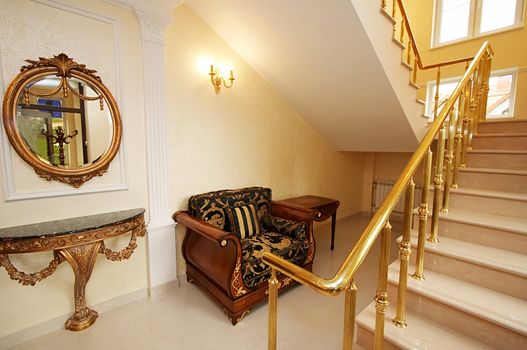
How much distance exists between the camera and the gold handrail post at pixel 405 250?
1257mm

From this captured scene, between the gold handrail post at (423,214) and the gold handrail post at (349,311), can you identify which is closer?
the gold handrail post at (349,311)

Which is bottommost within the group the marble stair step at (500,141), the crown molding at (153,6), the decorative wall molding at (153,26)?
the marble stair step at (500,141)

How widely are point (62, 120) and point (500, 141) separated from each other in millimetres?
3832

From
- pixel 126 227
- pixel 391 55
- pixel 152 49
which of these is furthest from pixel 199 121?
pixel 391 55

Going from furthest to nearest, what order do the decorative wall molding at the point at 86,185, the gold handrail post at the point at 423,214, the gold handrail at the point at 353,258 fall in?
the decorative wall molding at the point at 86,185
the gold handrail post at the point at 423,214
the gold handrail at the point at 353,258

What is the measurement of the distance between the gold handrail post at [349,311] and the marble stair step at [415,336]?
0.41 meters

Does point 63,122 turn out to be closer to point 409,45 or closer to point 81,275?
point 81,275

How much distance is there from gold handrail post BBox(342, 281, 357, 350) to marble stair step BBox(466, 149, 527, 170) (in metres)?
2.10

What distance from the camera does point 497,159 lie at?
6.95ft

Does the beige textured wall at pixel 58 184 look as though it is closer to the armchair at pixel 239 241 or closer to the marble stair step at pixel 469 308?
the armchair at pixel 239 241

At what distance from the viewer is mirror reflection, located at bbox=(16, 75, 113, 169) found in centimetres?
169

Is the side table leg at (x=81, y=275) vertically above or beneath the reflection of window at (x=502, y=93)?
beneath

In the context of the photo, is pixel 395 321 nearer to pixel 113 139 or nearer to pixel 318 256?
pixel 318 256

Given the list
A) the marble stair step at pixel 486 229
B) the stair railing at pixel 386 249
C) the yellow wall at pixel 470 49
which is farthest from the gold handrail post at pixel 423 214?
the yellow wall at pixel 470 49
